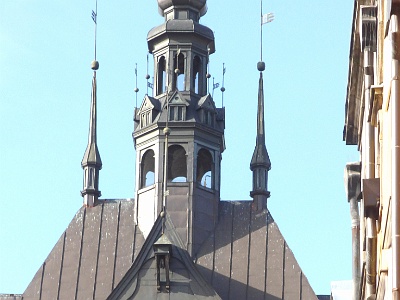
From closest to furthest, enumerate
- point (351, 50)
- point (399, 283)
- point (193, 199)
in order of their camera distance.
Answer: point (399, 283), point (351, 50), point (193, 199)

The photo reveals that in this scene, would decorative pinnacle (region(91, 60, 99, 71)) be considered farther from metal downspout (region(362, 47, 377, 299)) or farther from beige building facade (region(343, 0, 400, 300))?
metal downspout (region(362, 47, 377, 299))

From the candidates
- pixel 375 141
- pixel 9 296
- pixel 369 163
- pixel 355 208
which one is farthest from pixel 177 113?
pixel 375 141

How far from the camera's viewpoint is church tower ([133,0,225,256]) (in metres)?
63.5

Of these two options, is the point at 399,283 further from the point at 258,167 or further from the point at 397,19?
the point at 258,167

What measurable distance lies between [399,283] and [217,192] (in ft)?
143

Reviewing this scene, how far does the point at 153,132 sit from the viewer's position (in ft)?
211

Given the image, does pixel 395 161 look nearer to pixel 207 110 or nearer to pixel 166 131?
pixel 166 131

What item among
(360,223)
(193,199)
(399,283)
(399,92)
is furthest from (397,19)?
(193,199)

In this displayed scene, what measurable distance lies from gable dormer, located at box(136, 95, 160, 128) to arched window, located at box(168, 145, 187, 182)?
54.0 inches

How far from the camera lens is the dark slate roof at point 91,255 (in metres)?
63.2

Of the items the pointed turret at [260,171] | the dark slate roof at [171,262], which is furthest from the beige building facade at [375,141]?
the pointed turret at [260,171]

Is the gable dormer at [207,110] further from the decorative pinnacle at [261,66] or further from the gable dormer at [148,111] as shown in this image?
the decorative pinnacle at [261,66]

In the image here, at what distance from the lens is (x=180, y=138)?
211ft

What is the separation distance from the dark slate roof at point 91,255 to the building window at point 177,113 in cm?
387
